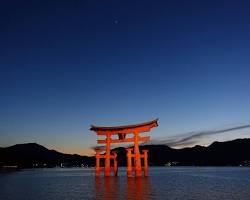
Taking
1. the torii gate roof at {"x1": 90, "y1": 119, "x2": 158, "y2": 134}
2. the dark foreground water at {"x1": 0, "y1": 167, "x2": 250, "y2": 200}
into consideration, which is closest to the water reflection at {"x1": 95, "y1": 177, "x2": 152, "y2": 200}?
the dark foreground water at {"x1": 0, "y1": 167, "x2": 250, "y2": 200}

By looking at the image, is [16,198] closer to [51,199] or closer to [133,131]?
[51,199]

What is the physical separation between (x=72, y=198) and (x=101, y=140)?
16.5 meters

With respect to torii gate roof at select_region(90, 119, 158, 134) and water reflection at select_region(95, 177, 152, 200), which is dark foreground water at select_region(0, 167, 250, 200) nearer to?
water reflection at select_region(95, 177, 152, 200)

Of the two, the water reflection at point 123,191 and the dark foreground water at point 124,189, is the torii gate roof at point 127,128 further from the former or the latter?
the water reflection at point 123,191

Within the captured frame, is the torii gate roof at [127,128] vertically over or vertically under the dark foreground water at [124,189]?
over

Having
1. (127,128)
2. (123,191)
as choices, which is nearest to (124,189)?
(123,191)

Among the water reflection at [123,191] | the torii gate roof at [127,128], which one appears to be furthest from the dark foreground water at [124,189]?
the torii gate roof at [127,128]

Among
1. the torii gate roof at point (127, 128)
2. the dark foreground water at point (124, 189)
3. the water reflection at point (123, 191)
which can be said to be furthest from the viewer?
the torii gate roof at point (127, 128)

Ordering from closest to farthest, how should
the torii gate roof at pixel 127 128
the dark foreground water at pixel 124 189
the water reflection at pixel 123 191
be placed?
the water reflection at pixel 123 191
the dark foreground water at pixel 124 189
the torii gate roof at pixel 127 128

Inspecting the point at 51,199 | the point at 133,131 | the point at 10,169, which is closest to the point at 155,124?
the point at 133,131

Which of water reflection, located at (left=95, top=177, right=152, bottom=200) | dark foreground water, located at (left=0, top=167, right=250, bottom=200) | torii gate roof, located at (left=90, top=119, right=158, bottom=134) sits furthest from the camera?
torii gate roof, located at (left=90, top=119, right=158, bottom=134)

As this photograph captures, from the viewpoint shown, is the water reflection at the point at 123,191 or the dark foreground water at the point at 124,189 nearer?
the water reflection at the point at 123,191

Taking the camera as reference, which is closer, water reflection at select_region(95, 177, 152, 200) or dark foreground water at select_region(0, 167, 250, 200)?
water reflection at select_region(95, 177, 152, 200)

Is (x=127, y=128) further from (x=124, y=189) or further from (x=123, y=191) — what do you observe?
(x=123, y=191)
